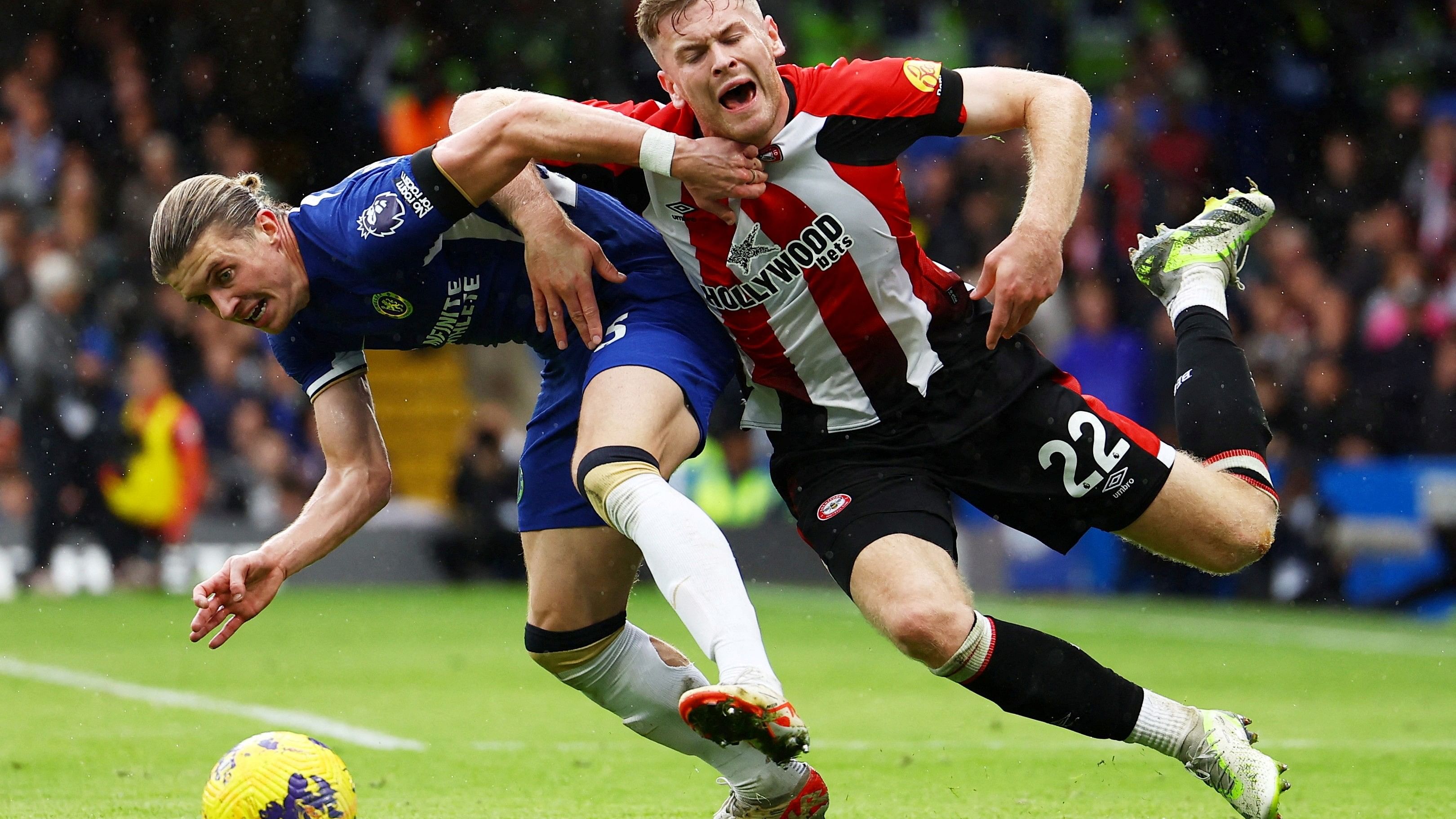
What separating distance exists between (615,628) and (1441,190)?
11.4m

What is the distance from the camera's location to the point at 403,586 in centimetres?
1573

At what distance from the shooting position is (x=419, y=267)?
5.04 metres

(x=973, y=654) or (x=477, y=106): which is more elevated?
(x=477, y=106)

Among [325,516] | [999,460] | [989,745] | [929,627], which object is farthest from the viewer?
[989,745]

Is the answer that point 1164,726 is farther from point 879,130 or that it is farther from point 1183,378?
point 879,130

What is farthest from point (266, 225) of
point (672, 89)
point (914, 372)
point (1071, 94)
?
point (1071, 94)

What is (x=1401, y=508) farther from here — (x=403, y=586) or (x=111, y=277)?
(x=111, y=277)

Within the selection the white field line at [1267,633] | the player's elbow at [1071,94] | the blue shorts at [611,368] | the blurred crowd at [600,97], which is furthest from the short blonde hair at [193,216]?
the blurred crowd at [600,97]

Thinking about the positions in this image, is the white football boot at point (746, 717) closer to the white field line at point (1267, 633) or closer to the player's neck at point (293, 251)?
the player's neck at point (293, 251)

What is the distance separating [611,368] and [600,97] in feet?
42.6

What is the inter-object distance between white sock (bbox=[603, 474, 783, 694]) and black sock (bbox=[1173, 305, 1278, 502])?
5.90ft

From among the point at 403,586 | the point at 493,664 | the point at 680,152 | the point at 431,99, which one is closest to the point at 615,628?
the point at 680,152

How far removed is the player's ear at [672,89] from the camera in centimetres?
492

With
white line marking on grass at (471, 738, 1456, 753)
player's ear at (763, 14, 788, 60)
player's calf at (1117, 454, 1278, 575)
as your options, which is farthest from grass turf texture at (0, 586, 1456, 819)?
player's ear at (763, 14, 788, 60)
